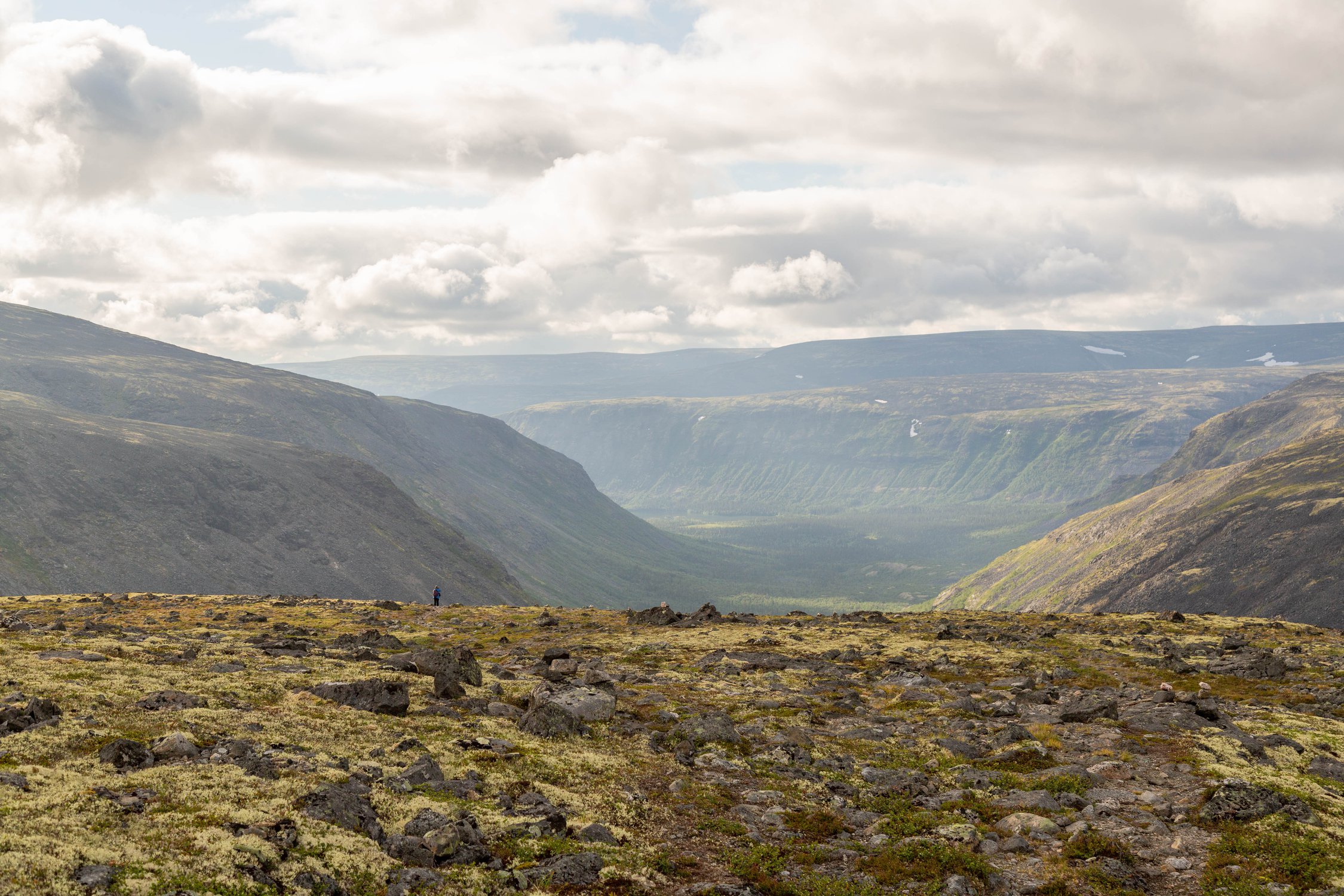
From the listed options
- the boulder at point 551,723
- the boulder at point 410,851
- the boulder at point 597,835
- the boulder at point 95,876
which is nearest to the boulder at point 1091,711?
the boulder at point 551,723

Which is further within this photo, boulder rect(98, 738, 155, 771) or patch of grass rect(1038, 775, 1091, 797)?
patch of grass rect(1038, 775, 1091, 797)

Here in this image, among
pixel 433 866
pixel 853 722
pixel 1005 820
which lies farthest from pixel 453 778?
pixel 853 722

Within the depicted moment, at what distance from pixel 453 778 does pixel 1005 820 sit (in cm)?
2271

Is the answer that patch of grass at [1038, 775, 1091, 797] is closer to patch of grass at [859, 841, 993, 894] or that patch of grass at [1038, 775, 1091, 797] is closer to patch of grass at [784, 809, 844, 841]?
patch of grass at [859, 841, 993, 894]

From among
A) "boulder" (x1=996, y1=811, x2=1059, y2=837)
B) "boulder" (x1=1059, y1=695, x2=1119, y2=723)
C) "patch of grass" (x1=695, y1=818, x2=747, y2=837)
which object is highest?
"boulder" (x1=996, y1=811, x2=1059, y2=837)

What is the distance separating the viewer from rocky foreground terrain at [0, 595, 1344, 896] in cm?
2702

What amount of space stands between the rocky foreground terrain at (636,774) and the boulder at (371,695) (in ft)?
0.50

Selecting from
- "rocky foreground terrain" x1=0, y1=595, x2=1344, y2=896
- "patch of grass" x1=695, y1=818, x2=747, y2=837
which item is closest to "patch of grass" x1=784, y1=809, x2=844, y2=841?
"rocky foreground terrain" x1=0, y1=595, x2=1344, y2=896

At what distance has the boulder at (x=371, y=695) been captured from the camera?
45406 mm

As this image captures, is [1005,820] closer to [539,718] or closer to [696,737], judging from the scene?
[696,737]

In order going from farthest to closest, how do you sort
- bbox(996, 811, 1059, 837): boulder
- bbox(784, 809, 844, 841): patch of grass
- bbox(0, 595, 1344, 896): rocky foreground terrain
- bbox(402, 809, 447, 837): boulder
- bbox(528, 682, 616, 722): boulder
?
bbox(528, 682, 616, 722): boulder, bbox(784, 809, 844, 841): patch of grass, bbox(996, 811, 1059, 837): boulder, bbox(402, 809, 447, 837): boulder, bbox(0, 595, 1344, 896): rocky foreground terrain

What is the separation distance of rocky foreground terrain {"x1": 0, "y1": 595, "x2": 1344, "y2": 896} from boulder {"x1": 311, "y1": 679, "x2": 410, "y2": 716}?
15 cm

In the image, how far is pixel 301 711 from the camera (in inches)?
1694

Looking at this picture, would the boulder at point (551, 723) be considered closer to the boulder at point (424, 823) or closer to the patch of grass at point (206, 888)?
the boulder at point (424, 823)
